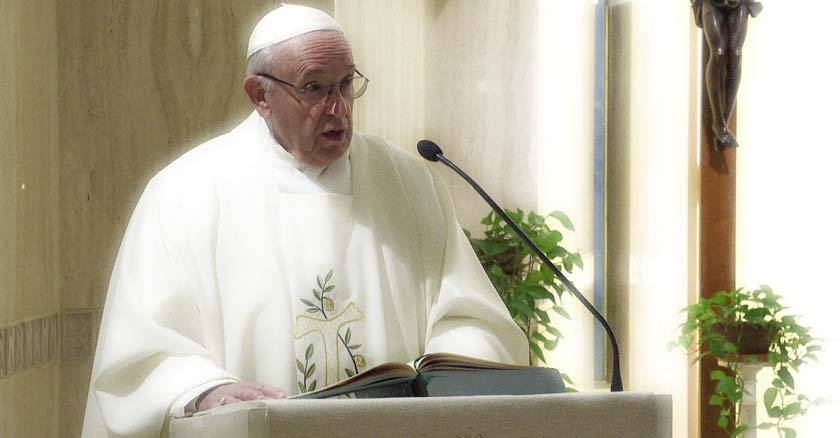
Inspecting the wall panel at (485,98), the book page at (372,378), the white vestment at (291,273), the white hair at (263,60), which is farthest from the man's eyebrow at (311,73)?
the wall panel at (485,98)

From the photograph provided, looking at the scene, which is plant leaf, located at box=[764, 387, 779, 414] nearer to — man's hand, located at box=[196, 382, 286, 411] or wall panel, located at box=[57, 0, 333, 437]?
wall panel, located at box=[57, 0, 333, 437]

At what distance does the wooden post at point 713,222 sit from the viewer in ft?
17.1

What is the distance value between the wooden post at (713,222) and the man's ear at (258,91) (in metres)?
2.82

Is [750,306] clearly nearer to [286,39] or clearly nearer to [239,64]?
[239,64]

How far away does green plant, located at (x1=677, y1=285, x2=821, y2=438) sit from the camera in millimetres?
4879

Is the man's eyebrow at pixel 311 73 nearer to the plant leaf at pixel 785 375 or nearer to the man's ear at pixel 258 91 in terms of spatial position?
the man's ear at pixel 258 91

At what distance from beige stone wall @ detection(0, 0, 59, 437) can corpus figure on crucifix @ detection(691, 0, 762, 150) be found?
2690 mm

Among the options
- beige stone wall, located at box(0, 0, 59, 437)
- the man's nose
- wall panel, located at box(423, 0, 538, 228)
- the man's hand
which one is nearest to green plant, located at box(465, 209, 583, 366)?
wall panel, located at box(423, 0, 538, 228)

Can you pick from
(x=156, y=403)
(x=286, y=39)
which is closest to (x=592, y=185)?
(x=286, y=39)

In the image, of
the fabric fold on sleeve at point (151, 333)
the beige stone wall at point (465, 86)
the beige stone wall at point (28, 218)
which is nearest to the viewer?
the fabric fold on sleeve at point (151, 333)

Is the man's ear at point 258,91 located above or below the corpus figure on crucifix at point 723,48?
below

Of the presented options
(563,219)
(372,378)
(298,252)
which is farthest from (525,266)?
(372,378)

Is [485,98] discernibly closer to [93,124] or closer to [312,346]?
[93,124]

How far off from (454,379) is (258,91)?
101cm
